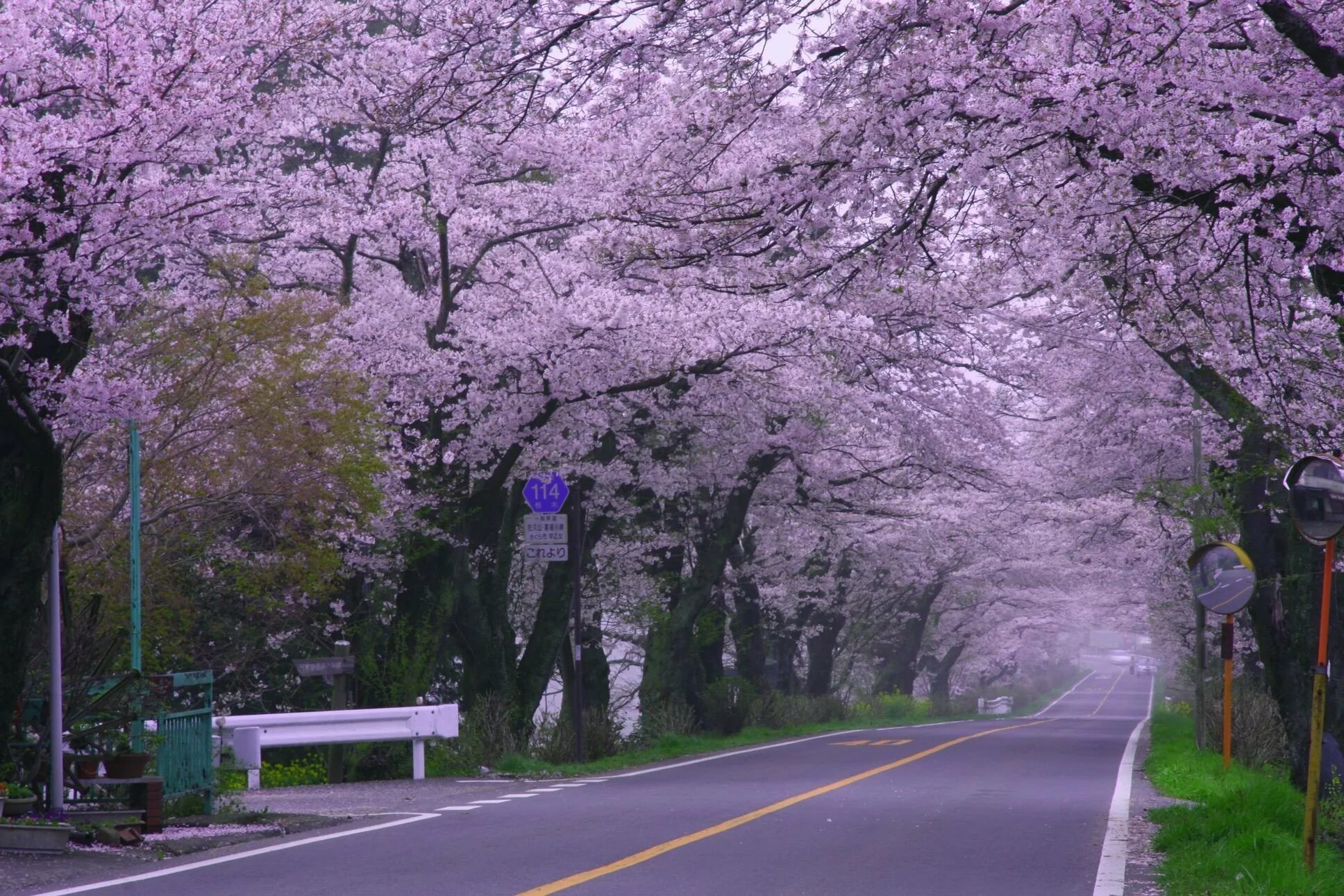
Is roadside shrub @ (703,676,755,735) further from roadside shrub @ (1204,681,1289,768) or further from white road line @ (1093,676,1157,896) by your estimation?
white road line @ (1093,676,1157,896)

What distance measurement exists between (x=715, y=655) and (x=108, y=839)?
24.8m

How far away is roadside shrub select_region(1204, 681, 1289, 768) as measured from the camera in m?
21.4

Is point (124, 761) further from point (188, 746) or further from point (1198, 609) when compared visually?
point (1198, 609)

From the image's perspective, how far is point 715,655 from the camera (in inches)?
1378

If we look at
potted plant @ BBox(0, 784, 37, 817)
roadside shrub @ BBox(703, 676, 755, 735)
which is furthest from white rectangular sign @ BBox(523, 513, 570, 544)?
roadside shrub @ BBox(703, 676, 755, 735)

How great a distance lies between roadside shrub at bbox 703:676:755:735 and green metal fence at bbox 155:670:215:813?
1902 cm

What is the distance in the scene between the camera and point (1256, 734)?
21672 mm

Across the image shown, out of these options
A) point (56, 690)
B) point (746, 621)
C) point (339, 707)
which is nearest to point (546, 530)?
point (339, 707)

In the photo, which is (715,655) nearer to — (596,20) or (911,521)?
(911,521)

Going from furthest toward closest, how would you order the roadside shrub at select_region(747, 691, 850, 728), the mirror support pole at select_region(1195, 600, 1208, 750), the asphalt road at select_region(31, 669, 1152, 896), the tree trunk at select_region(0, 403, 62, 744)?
the roadside shrub at select_region(747, 691, 850, 728) → the mirror support pole at select_region(1195, 600, 1208, 750) → the tree trunk at select_region(0, 403, 62, 744) → the asphalt road at select_region(31, 669, 1152, 896)

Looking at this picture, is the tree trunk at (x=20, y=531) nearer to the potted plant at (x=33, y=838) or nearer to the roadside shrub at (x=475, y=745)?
the potted plant at (x=33, y=838)

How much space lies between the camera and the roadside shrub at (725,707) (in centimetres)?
3138

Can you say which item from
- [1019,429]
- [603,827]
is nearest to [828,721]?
[1019,429]

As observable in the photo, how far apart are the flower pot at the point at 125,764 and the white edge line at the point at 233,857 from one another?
4.80 feet
